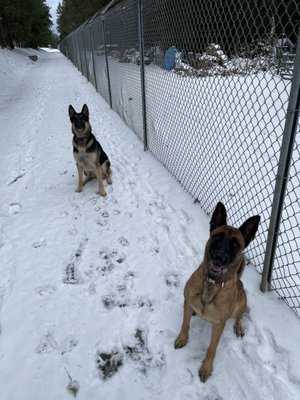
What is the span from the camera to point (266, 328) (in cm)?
240

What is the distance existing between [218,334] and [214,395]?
15.2 inches

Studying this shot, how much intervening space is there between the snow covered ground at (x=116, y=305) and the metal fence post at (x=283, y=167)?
31cm

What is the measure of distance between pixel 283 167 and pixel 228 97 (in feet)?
4.98

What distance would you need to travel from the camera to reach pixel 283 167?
2.21 m

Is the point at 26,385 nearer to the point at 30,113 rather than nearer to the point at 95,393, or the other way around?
the point at 95,393

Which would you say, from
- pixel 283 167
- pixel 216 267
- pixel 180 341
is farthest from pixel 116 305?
pixel 283 167

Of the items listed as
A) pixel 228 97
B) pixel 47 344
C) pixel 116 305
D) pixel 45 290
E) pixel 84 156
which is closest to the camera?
pixel 47 344

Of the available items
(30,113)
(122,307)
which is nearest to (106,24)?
(30,113)

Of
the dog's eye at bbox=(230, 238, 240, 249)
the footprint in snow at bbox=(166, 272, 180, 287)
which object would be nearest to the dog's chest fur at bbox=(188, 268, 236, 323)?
the dog's eye at bbox=(230, 238, 240, 249)

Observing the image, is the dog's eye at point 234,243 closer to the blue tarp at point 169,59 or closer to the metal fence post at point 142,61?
the blue tarp at point 169,59

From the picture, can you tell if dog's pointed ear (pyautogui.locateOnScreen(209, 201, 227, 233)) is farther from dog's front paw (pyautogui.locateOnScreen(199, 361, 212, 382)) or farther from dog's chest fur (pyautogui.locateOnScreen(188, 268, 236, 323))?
dog's front paw (pyautogui.locateOnScreen(199, 361, 212, 382))

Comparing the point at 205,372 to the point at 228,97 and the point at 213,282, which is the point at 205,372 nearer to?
the point at 213,282

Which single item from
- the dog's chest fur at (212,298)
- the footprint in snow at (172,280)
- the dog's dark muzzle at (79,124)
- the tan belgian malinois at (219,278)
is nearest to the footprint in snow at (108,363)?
the tan belgian malinois at (219,278)

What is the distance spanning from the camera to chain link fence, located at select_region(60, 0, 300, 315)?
243 centimetres
